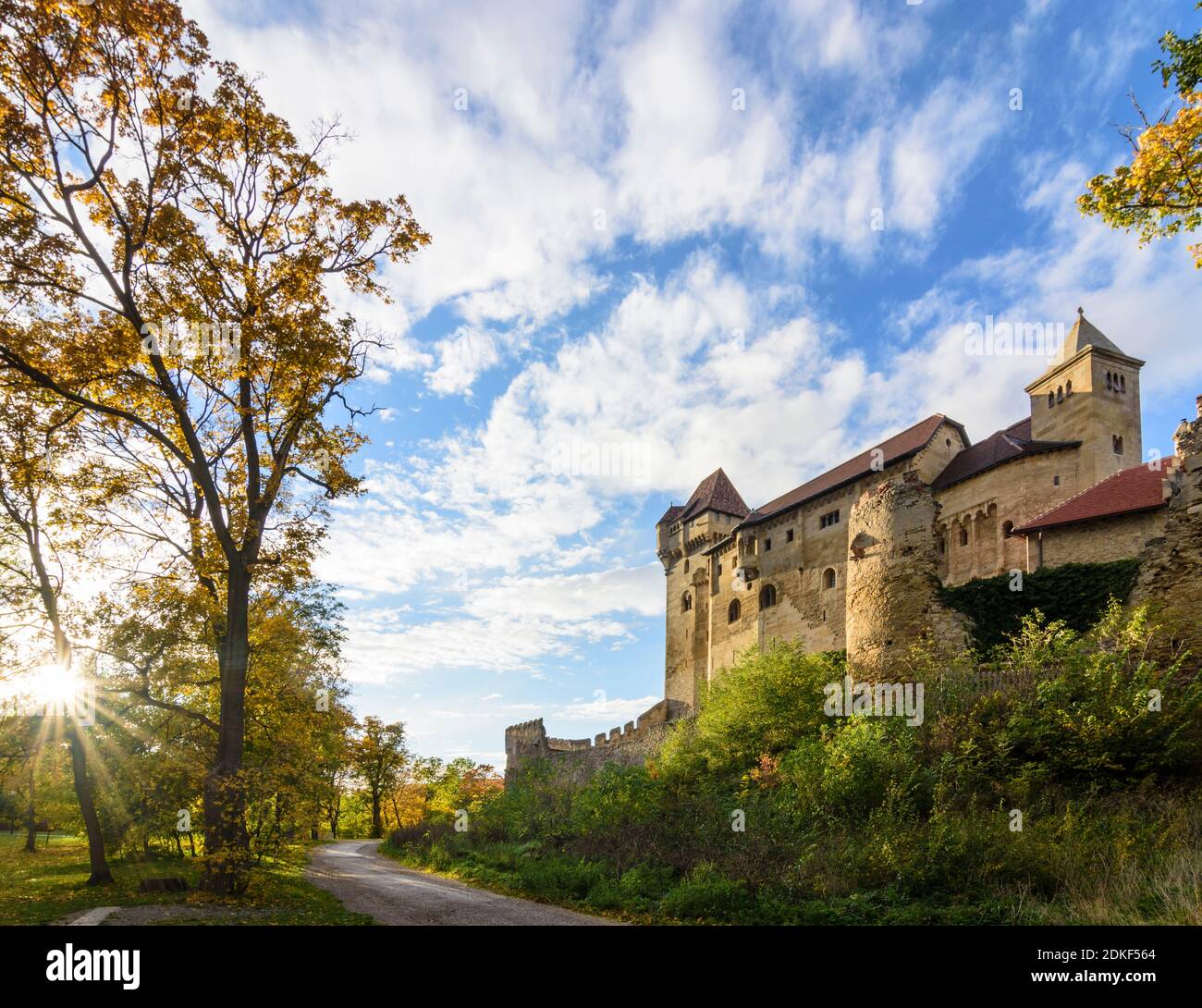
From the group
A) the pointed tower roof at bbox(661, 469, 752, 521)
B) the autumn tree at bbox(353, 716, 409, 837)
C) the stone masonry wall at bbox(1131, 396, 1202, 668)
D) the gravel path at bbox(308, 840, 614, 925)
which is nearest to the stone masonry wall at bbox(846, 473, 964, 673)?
the stone masonry wall at bbox(1131, 396, 1202, 668)

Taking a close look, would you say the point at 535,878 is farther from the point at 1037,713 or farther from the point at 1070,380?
the point at 1070,380

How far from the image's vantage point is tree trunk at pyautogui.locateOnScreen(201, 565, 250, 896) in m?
12.4

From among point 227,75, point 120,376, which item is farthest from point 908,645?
point 227,75

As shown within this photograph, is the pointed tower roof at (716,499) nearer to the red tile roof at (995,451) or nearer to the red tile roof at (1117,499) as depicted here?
the red tile roof at (995,451)

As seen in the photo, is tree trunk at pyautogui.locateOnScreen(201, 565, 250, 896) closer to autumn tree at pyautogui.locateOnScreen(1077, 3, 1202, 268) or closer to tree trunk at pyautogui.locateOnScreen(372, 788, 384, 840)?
autumn tree at pyautogui.locateOnScreen(1077, 3, 1202, 268)

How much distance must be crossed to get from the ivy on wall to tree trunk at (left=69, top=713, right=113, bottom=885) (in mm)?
21922

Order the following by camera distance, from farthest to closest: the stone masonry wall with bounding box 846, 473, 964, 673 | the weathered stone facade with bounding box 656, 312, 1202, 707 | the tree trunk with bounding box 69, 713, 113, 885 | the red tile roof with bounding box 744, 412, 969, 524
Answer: the red tile roof with bounding box 744, 412, 969, 524, the weathered stone facade with bounding box 656, 312, 1202, 707, the stone masonry wall with bounding box 846, 473, 964, 673, the tree trunk with bounding box 69, 713, 113, 885

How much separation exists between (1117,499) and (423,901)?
22.9 meters

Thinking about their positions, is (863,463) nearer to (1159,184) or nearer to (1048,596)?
(1048,596)

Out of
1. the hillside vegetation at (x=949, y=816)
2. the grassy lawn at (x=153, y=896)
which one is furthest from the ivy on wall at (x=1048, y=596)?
the grassy lawn at (x=153, y=896)

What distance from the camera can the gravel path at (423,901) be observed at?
11.5 metres
